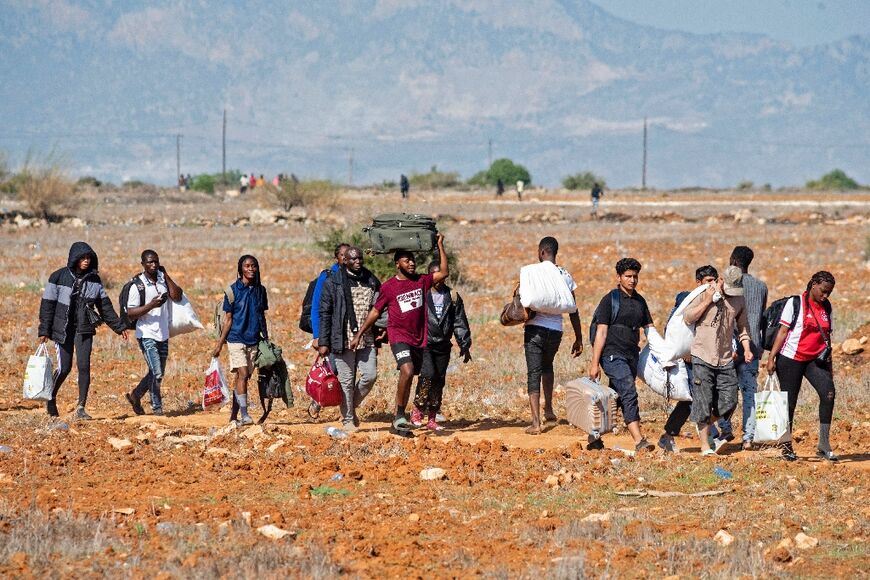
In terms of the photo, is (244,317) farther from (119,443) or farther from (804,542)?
(804,542)

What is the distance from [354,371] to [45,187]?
1582 inches

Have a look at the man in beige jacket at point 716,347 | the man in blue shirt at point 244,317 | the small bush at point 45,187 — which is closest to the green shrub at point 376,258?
the man in blue shirt at point 244,317

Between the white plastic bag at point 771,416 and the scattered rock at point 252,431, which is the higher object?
the white plastic bag at point 771,416

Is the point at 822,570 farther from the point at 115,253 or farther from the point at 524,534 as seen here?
the point at 115,253

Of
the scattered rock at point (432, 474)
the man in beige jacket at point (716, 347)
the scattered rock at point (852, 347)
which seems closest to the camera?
the scattered rock at point (432, 474)

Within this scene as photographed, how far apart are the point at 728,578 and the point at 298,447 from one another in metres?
4.51

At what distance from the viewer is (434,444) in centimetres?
1122

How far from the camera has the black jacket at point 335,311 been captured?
1138 centimetres

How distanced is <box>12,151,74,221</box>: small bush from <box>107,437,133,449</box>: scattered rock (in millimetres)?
39579

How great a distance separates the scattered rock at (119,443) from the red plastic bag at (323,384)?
157 centimetres

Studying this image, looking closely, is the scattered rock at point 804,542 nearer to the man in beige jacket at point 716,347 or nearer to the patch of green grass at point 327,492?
the man in beige jacket at point 716,347

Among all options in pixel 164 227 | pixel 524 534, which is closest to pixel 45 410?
pixel 524 534

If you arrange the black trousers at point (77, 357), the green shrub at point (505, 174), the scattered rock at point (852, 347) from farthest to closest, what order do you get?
the green shrub at point (505, 174), the scattered rock at point (852, 347), the black trousers at point (77, 357)

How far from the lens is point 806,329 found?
1036 centimetres
